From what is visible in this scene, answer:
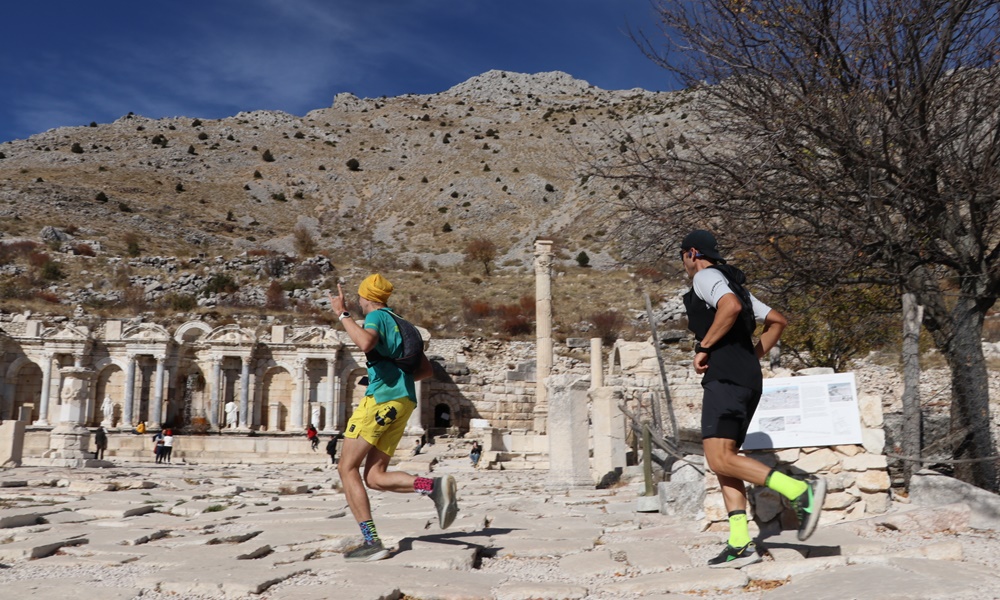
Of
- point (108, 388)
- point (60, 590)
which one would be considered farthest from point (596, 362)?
point (60, 590)

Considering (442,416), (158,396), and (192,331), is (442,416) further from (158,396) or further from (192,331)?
(158,396)

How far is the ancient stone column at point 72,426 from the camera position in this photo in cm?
2127

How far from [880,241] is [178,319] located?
3862cm

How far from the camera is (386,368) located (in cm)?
525

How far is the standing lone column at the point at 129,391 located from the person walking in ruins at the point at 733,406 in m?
32.9

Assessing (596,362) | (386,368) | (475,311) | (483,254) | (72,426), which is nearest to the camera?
(386,368)

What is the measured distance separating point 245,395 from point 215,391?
4.05 ft

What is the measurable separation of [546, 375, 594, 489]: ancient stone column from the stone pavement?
5320 millimetres

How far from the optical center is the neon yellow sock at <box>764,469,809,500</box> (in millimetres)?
4207

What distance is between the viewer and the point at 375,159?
8975cm

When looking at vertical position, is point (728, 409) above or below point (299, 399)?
below

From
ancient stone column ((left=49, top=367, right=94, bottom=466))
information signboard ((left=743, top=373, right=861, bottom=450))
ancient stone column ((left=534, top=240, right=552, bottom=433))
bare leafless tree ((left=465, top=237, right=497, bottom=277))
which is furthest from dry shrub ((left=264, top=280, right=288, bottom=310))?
information signboard ((left=743, top=373, right=861, bottom=450))

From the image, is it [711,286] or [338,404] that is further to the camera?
[338,404]

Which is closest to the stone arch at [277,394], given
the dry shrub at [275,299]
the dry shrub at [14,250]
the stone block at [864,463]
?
the dry shrub at [275,299]
